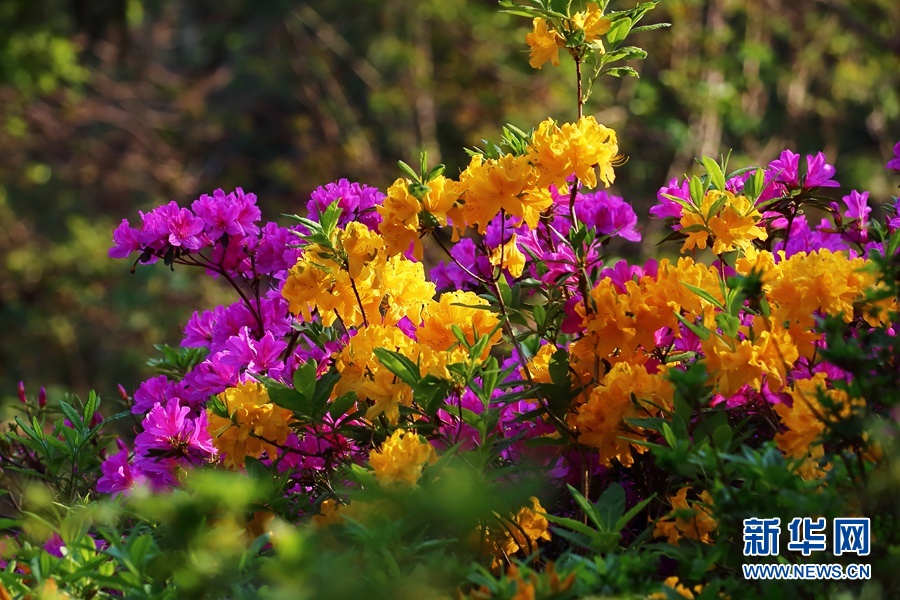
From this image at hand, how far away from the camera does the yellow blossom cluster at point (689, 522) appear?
3.69 ft

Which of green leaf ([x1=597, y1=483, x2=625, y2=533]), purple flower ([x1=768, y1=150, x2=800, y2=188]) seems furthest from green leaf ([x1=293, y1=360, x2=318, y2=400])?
purple flower ([x1=768, y1=150, x2=800, y2=188])

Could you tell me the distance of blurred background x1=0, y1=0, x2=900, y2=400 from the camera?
279 inches

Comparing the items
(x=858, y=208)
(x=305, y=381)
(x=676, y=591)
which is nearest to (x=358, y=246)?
(x=305, y=381)

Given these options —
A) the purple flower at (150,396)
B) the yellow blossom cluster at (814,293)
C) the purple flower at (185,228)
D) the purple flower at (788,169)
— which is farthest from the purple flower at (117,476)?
the purple flower at (788,169)

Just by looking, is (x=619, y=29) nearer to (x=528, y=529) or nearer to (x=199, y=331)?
(x=528, y=529)

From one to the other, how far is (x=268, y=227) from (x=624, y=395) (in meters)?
0.67

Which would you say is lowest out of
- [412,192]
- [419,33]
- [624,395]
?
[624,395]

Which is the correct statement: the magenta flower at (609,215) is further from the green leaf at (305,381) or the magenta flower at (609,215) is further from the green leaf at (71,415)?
the green leaf at (71,415)

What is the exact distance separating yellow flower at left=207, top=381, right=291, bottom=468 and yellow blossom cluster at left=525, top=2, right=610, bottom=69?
575 millimetres

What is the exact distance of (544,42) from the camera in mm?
1476

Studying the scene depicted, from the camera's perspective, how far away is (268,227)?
1.68 m

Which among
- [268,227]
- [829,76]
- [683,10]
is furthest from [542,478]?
[829,76]

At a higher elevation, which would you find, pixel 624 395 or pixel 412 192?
pixel 412 192

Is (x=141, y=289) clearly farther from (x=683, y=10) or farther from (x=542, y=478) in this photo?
(x=542, y=478)
